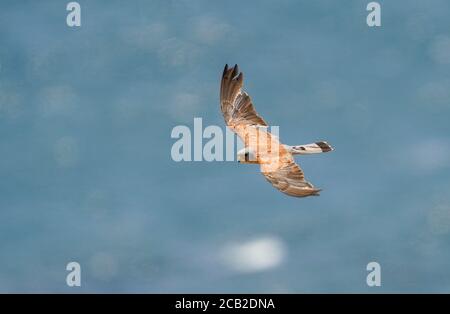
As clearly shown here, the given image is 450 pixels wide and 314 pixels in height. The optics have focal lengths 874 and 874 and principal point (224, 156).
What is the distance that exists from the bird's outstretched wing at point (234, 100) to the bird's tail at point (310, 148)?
3.16 meters

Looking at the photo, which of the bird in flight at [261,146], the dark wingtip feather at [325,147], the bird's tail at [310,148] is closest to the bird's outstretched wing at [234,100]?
the bird in flight at [261,146]

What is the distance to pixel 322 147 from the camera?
125 ft

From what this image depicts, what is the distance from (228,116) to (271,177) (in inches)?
197

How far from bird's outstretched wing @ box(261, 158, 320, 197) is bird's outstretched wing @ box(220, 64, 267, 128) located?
3.96m

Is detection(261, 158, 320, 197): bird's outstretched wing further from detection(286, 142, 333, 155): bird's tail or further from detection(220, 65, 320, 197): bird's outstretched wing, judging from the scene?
detection(286, 142, 333, 155): bird's tail

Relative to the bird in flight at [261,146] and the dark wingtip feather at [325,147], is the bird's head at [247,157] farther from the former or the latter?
the dark wingtip feather at [325,147]

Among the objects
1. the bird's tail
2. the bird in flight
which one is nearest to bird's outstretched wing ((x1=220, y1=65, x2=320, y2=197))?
the bird in flight

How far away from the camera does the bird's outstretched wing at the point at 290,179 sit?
35.3 m

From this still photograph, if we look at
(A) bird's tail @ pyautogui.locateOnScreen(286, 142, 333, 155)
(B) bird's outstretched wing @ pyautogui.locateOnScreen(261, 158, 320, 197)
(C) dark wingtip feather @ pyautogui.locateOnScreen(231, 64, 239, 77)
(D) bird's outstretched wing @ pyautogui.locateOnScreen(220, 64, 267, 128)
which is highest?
(C) dark wingtip feather @ pyautogui.locateOnScreen(231, 64, 239, 77)

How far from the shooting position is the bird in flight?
36219mm

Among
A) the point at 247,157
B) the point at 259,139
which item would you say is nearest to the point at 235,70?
the point at 259,139
